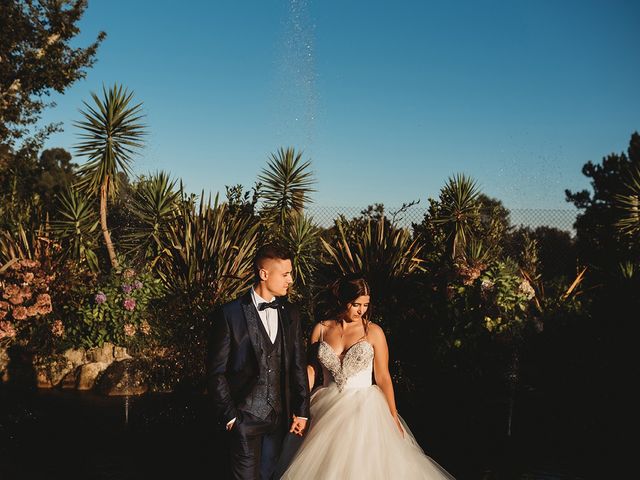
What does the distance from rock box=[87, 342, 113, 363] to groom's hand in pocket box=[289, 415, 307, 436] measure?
27.9 ft

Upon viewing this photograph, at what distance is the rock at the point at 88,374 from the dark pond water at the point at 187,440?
31.2 inches

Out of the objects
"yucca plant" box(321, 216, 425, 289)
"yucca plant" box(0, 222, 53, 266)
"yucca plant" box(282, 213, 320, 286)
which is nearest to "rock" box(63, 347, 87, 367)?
"yucca plant" box(0, 222, 53, 266)

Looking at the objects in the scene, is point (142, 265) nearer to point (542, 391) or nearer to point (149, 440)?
point (149, 440)

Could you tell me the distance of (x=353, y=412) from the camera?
4707 mm

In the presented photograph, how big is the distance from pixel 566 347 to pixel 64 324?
863 cm

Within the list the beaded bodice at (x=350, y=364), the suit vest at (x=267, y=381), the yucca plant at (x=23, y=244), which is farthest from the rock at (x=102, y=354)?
the suit vest at (x=267, y=381)

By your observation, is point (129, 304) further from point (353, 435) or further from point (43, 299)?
point (353, 435)

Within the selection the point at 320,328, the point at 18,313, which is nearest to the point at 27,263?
the point at 18,313

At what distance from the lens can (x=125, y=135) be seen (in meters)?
15.3

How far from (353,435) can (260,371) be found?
1.00 meters

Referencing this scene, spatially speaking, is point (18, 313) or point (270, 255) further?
point (18, 313)

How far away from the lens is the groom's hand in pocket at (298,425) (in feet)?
13.4

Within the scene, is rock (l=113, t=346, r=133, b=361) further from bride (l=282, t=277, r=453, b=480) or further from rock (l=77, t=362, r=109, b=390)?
bride (l=282, t=277, r=453, b=480)

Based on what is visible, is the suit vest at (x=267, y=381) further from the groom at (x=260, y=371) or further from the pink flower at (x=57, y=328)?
the pink flower at (x=57, y=328)
